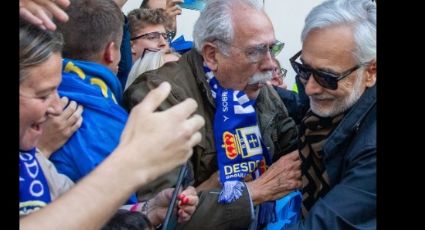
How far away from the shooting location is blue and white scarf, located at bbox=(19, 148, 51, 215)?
5.09 feet

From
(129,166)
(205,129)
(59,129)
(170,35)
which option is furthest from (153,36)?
(129,166)

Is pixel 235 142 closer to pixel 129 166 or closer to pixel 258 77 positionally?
pixel 258 77

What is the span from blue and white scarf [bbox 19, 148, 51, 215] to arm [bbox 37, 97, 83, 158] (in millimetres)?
332

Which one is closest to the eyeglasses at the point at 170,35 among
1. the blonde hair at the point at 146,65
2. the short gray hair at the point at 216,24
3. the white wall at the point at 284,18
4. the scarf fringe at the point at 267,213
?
the white wall at the point at 284,18

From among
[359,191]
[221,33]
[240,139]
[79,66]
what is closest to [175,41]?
[221,33]

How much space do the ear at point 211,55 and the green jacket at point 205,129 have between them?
0.10 ft

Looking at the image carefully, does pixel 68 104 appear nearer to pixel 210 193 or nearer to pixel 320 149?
pixel 210 193

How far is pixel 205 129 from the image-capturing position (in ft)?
8.50

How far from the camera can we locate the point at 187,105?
1.37m

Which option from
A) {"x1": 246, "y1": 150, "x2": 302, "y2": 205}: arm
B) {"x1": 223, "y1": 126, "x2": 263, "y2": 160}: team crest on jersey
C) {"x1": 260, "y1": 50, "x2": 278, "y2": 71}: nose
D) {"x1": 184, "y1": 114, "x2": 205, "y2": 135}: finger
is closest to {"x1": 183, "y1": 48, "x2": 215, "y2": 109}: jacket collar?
{"x1": 223, "y1": 126, "x2": 263, "y2": 160}: team crest on jersey

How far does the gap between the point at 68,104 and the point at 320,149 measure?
93cm

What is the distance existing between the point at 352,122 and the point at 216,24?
3.14 ft

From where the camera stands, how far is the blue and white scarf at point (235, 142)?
99.0 inches

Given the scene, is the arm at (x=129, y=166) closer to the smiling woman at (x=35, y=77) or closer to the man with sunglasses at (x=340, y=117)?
the smiling woman at (x=35, y=77)
